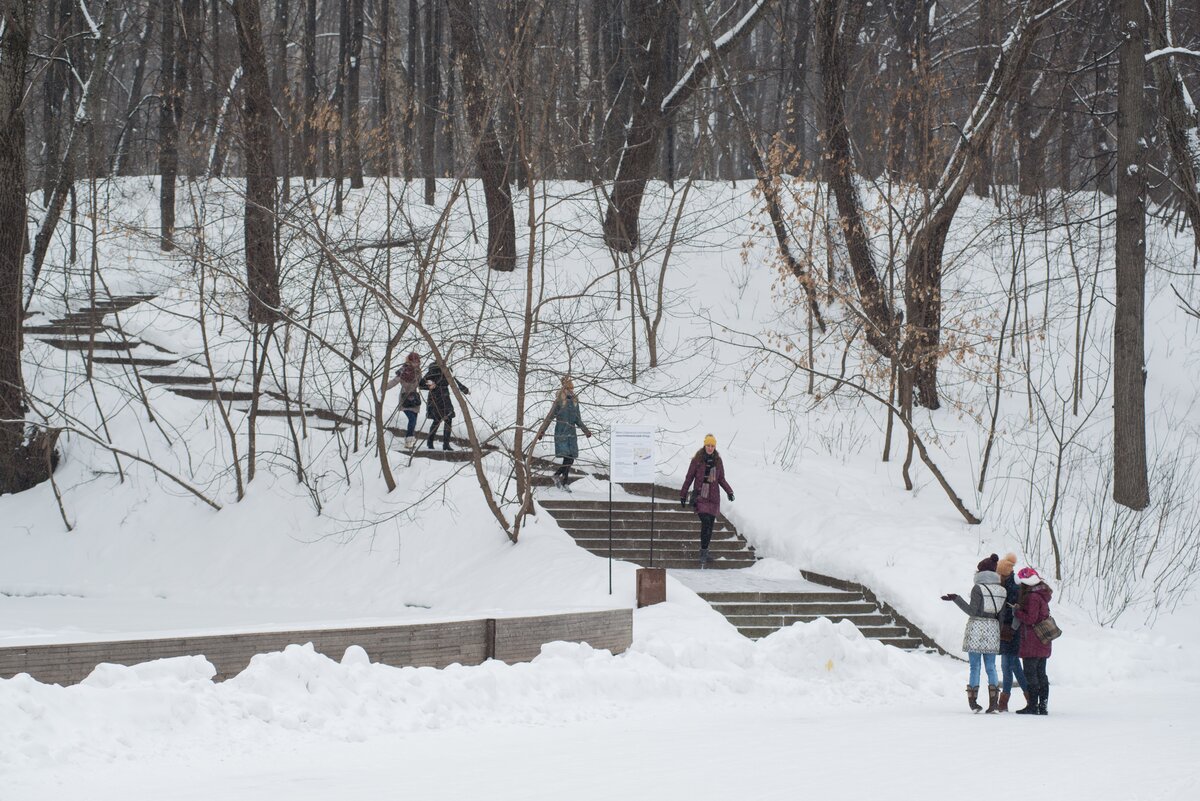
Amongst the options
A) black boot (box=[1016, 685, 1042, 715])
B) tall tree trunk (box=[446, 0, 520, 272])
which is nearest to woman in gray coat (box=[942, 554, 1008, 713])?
black boot (box=[1016, 685, 1042, 715])

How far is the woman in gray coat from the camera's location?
1124 centimetres

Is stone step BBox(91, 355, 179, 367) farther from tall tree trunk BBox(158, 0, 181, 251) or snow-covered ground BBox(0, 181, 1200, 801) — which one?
tall tree trunk BBox(158, 0, 181, 251)

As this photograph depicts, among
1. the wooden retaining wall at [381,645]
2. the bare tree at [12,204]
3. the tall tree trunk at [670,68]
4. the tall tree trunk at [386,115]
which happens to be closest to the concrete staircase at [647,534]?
the wooden retaining wall at [381,645]

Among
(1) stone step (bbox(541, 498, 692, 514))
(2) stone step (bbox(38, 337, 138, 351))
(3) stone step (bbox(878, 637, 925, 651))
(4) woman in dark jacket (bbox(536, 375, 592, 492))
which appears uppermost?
(2) stone step (bbox(38, 337, 138, 351))

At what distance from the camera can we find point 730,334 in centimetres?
2603

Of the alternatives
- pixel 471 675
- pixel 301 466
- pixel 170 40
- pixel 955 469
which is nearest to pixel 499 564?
pixel 301 466

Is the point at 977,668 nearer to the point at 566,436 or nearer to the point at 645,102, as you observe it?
the point at 566,436

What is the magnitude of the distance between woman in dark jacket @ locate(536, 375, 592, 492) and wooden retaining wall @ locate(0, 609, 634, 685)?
4784 millimetres

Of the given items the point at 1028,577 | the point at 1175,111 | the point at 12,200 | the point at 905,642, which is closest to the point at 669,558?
the point at 905,642

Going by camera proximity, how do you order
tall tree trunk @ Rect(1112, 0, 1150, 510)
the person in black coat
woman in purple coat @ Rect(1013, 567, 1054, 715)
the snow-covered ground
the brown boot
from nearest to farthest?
the snow-covered ground
woman in purple coat @ Rect(1013, 567, 1054, 715)
the brown boot
tall tree trunk @ Rect(1112, 0, 1150, 510)
the person in black coat

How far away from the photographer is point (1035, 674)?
11.2 m

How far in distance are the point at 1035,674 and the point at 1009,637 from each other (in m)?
0.39

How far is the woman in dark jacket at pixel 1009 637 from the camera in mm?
11336

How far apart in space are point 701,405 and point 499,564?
826cm
